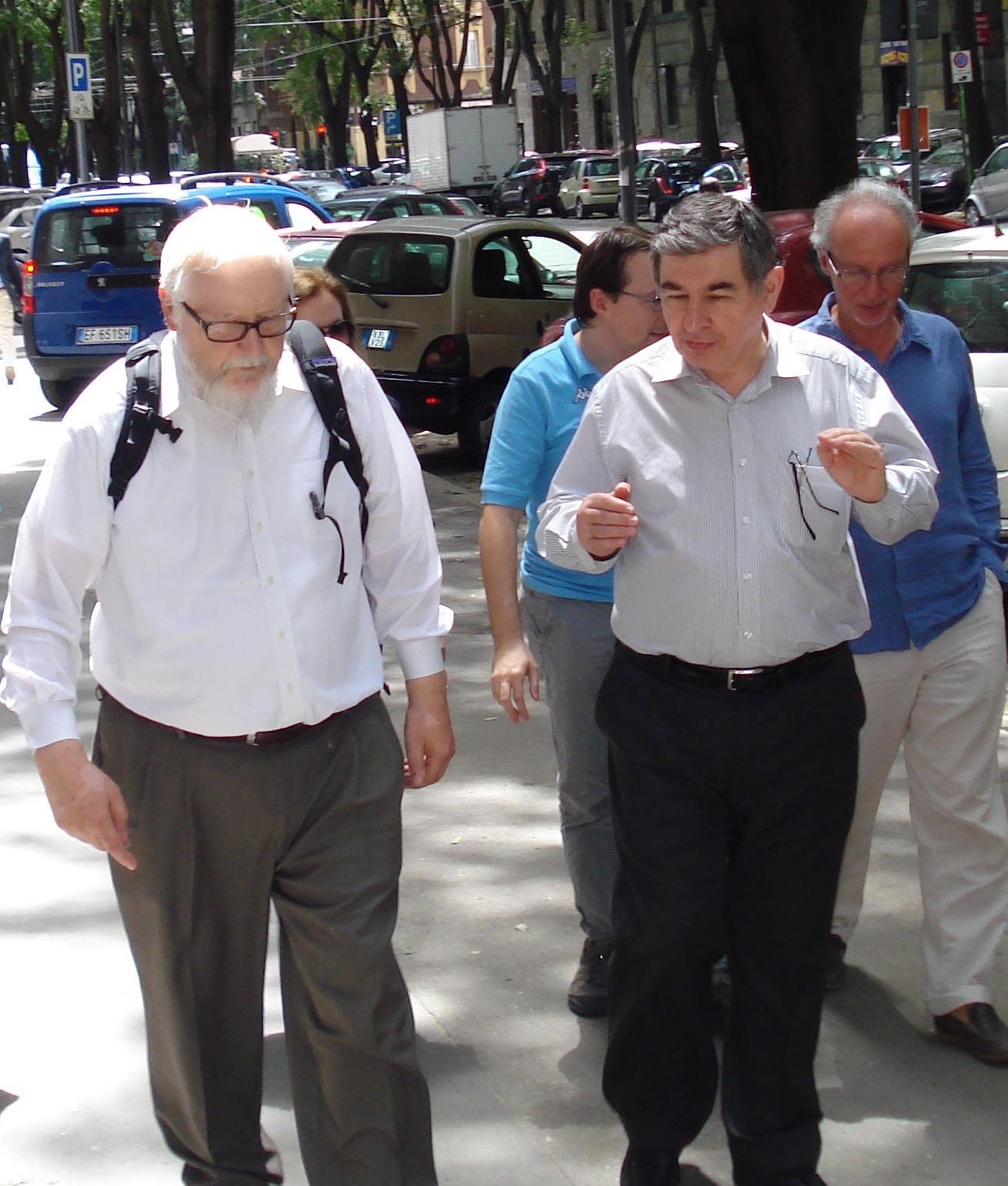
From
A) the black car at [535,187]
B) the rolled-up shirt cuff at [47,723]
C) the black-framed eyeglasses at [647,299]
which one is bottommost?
the rolled-up shirt cuff at [47,723]

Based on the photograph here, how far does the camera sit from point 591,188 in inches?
1740

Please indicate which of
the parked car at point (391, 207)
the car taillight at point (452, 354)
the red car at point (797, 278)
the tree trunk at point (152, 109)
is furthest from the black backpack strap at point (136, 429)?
the tree trunk at point (152, 109)

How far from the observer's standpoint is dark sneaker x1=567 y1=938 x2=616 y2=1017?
4.24m

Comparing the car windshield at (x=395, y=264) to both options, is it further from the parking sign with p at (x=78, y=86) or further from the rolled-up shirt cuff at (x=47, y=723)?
the parking sign with p at (x=78, y=86)

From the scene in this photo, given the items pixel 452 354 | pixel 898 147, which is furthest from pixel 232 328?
pixel 898 147

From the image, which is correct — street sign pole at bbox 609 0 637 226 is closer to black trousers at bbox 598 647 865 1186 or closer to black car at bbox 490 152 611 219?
black trousers at bbox 598 647 865 1186

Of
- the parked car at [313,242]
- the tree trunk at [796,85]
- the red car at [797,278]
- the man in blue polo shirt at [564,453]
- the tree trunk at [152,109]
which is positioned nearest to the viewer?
the man in blue polo shirt at [564,453]

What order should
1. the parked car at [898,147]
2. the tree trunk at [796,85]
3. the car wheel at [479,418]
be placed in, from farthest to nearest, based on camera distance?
the parked car at [898,147] < the car wheel at [479,418] < the tree trunk at [796,85]

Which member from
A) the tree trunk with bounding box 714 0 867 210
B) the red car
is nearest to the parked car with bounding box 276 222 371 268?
the tree trunk with bounding box 714 0 867 210

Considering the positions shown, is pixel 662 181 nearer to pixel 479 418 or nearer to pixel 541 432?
pixel 479 418

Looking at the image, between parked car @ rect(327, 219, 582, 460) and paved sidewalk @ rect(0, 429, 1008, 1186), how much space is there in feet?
20.8

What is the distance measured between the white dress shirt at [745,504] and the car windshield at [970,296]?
5183 mm

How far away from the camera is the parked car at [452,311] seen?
39.0 feet

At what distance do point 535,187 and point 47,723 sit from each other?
43.6 m
